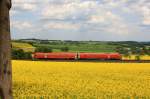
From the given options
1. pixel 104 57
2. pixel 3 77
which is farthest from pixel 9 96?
pixel 104 57

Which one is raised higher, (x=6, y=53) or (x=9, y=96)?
(x=6, y=53)

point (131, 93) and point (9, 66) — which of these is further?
point (131, 93)

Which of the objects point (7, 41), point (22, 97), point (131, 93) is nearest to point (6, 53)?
point (7, 41)

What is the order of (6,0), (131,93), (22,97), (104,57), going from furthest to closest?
(104,57) → (131,93) → (22,97) → (6,0)

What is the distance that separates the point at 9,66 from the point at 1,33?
23.6 inches

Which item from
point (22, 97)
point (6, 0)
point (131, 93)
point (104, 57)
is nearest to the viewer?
point (6, 0)

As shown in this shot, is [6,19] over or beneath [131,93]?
over

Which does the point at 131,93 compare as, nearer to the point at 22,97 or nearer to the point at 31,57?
the point at 22,97

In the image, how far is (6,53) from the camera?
7332 mm

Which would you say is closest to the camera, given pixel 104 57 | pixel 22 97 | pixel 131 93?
pixel 22 97

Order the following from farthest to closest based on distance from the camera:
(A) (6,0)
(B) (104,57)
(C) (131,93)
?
Result: (B) (104,57) < (C) (131,93) < (A) (6,0)

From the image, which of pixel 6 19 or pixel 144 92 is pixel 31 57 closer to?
pixel 144 92

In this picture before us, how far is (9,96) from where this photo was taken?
7.50 meters

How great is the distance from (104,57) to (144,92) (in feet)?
145
